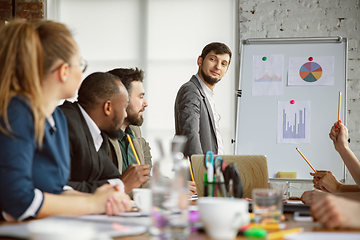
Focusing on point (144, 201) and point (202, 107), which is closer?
point (144, 201)

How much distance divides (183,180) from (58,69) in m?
0.54

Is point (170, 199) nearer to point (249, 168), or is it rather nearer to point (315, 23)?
point (249, 168)

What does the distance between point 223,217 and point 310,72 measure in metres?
2.87

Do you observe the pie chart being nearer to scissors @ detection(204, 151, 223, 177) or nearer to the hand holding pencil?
the hand holding pencil

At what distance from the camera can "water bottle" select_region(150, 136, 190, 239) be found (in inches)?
29.8

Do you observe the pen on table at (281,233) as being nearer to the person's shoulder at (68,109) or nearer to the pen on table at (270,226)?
the pen on table at (270,226)

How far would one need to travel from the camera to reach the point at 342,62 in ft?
11.0

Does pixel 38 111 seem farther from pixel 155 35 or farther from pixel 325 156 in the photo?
pixel 155 35

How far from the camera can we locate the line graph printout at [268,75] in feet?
11.3

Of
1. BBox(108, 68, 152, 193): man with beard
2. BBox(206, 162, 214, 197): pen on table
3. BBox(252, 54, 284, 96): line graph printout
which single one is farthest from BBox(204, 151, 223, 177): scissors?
BBox(252, 54, 284, 96): line graph printout

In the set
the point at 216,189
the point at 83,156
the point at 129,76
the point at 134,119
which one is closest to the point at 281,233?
the point at 216,189

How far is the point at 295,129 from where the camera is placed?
11.0ft

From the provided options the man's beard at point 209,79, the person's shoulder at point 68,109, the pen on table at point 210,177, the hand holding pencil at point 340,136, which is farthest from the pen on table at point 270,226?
the man's beard at point 209,79

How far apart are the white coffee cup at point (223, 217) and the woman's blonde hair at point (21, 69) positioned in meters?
0.48
